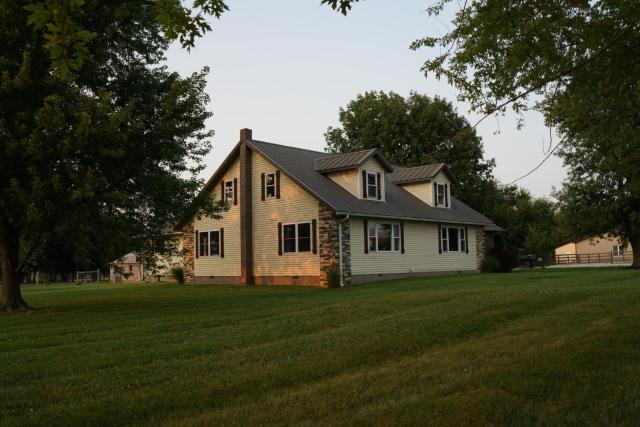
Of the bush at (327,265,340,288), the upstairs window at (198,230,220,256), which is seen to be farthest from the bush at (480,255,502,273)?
the upstairs window at (198,230,220,256)

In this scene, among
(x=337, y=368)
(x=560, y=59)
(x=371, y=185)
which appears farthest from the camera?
(x=371, y=185)

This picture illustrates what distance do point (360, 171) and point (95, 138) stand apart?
16016 mm

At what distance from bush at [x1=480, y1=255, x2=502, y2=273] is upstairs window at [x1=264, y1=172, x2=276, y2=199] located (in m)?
14.1

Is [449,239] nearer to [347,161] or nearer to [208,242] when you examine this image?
[347,161]

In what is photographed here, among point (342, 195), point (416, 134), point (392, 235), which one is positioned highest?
point (416, 134)

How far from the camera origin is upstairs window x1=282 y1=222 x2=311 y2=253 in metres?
27.8

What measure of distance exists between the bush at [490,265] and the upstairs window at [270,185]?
14.1 metres

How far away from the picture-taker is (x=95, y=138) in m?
15.0

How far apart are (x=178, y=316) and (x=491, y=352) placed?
8279 millimetres

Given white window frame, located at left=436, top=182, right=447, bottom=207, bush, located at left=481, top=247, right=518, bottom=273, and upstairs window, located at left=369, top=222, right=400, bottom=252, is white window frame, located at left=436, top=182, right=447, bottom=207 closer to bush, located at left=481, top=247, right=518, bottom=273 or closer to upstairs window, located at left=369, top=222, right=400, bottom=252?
bush, located at left=481, top=247, right=518, bottom=273

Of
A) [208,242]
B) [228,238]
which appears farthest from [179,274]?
[228,238]

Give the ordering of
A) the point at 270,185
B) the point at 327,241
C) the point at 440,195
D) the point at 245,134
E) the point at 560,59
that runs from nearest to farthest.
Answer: the point at 560,59 → the point at 327,241 → the point at 270,185 → the point at 245,134 → the point at 440,195

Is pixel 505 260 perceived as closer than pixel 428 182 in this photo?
No

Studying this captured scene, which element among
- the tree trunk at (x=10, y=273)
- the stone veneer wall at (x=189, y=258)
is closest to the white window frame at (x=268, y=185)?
the stone veneer wall at (x=189, y=258)
